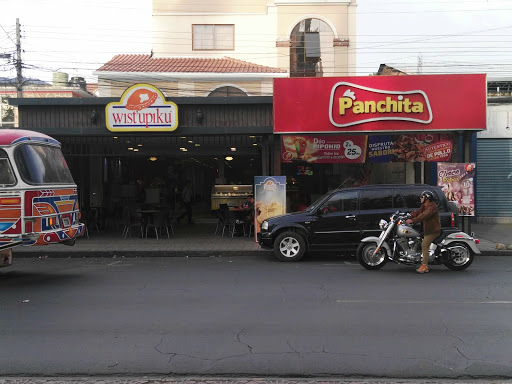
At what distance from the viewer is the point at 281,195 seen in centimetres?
1398

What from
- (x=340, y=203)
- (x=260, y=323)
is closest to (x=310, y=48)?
(x=340, y=203)

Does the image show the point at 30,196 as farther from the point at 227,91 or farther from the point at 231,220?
the point at 227,91

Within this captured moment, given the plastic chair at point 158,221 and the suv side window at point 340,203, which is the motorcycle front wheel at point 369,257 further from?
the plastic chair at point 158,221

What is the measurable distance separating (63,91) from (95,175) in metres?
19.9

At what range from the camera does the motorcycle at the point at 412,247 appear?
993cm

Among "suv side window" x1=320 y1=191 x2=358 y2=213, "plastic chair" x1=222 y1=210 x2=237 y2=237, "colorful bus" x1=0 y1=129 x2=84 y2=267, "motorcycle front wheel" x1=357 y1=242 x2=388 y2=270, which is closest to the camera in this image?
"colorful bus" x1=0 y1=129 x2=84 y2=267

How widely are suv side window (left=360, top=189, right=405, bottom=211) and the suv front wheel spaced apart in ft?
5.83

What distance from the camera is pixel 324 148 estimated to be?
15.7m

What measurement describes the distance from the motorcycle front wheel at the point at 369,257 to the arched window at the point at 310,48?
18.6 metres

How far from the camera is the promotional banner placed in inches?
595

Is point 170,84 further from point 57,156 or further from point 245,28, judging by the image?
point 57,156

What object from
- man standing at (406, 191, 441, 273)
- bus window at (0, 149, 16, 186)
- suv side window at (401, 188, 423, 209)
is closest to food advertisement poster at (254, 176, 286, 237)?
suv side window at (401, 188, 423, 209)

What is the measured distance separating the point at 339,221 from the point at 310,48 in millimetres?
17919

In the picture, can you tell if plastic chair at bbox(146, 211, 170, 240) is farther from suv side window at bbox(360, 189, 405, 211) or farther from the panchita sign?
suv side window at bbox(360, 189, 405, 211)
